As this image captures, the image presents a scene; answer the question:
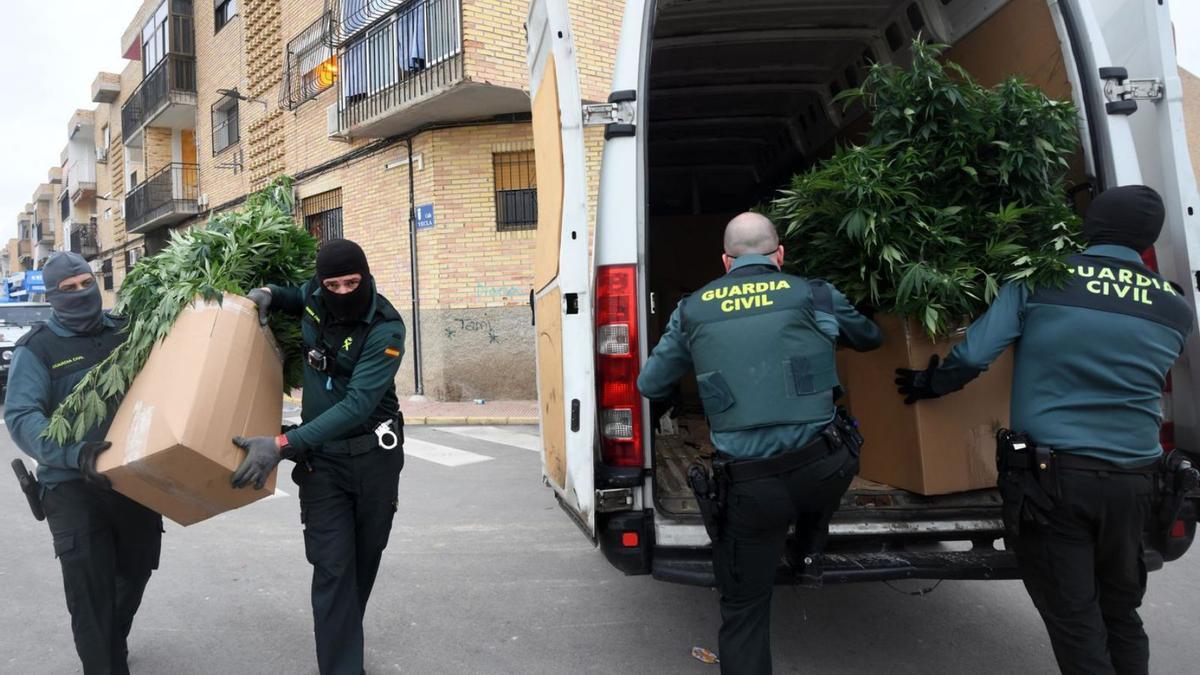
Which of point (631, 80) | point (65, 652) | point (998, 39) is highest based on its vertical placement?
point (998, 39)

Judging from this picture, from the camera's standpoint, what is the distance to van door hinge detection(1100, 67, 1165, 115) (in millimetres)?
2629

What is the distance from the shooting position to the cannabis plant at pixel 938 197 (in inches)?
106

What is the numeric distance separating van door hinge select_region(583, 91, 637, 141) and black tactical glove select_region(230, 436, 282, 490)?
1.59 m

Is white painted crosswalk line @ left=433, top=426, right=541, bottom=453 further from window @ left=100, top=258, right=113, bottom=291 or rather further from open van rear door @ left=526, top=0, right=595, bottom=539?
window @ left=100, top=258, right=113, bottom=291

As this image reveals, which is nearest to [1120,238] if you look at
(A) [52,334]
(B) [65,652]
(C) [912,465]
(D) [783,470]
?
(C) [912,465]

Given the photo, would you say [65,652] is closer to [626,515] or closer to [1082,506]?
[626,515]

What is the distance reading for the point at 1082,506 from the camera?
7.37 ft

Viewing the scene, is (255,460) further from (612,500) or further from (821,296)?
(821,296)

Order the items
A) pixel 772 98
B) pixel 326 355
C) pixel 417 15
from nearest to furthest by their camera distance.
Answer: pixel 326 355, pixel 772 98, pixel 417 15

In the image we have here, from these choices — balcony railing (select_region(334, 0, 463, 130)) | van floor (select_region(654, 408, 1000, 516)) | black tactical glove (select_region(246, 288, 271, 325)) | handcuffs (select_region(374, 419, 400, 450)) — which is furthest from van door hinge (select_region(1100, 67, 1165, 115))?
balcony railing (select_region(334, 0, 463, 130))

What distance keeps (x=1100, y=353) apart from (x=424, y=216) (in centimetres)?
1091

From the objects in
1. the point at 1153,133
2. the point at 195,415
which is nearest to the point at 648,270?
the point at 195,415

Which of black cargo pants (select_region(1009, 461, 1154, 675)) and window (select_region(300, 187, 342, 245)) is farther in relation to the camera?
window (select_region(300, 187, 342, 245))

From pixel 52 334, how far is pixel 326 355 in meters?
0.99
